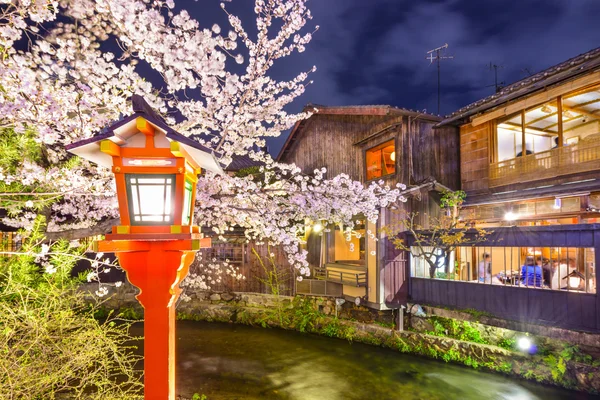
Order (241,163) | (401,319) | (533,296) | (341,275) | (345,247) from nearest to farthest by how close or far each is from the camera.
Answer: (533,296) → (401,319) → (341,275) → (345,247) → (241,163)

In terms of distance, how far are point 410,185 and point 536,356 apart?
6.99 m

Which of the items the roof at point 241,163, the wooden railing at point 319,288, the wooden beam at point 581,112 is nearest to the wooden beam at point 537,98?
the wooden beam at point 581,112

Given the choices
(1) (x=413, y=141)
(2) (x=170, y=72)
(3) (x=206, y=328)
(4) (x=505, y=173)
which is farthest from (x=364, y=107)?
(3) (x=206, y=328)

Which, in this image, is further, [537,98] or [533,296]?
[537,98]

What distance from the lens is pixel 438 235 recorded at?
13211 millimetres

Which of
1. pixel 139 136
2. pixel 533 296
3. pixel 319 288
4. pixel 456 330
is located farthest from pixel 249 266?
pixel 139 136

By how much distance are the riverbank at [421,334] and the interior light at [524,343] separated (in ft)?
0.50

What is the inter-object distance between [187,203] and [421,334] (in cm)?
1201

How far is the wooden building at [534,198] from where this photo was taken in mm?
9922

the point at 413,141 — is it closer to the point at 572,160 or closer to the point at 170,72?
the point at 572,160

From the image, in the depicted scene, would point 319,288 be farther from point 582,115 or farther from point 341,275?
point 582,115

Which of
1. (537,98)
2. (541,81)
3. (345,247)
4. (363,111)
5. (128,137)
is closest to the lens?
(128,137)

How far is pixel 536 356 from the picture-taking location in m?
10.6

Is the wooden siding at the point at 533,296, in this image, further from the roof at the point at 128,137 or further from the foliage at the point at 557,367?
the roof at the point at 128,137
